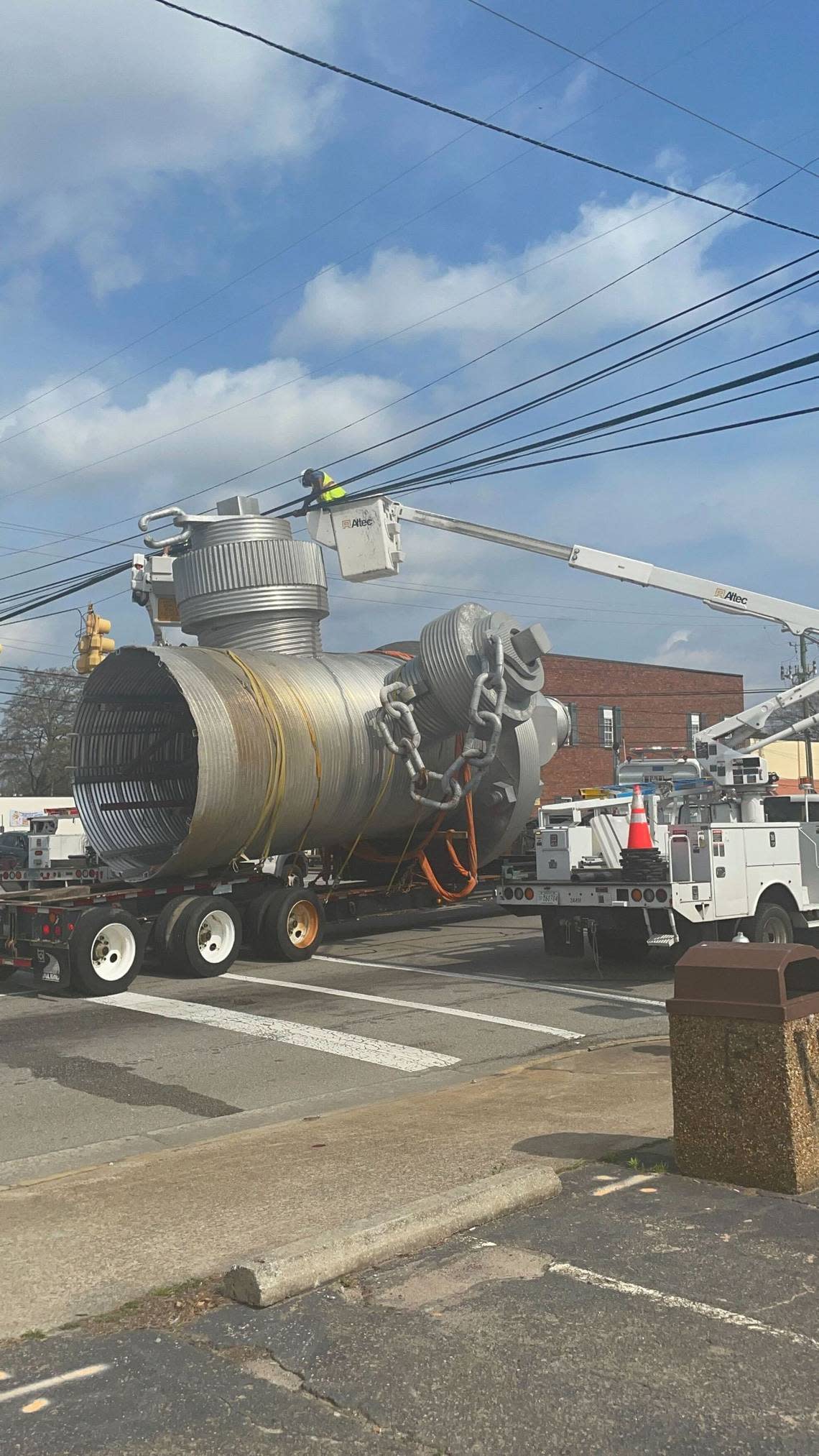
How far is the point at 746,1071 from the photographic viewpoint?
6.29 metres

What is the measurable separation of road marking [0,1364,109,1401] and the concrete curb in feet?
2.17

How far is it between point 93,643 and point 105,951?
33.5ft

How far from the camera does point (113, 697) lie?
1864cm

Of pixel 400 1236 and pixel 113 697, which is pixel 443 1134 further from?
→ pixel 113 697

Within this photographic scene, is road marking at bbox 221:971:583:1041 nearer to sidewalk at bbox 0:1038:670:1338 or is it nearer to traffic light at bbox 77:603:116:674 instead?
sidewalk at bbox 0:1038:670:1338

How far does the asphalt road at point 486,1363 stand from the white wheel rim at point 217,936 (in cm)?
1075

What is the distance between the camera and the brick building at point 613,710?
183ft

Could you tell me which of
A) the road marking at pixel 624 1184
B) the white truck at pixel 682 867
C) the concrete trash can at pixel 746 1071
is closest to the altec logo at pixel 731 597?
the white truck at pixel 682 867

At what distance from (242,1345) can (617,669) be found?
54.1 m

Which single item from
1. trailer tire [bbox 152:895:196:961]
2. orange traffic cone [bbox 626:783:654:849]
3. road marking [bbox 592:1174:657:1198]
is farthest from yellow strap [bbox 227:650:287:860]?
road marking [bbox 592:1174:657:1198]

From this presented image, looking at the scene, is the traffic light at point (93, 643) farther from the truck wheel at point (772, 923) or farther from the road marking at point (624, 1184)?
the road marking at point (624, 1184)

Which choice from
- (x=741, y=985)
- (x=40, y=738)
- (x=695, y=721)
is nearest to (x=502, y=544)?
(x=741, y=985)

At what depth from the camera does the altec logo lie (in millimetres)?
21438

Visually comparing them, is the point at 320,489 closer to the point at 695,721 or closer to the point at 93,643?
the point at 93,643
